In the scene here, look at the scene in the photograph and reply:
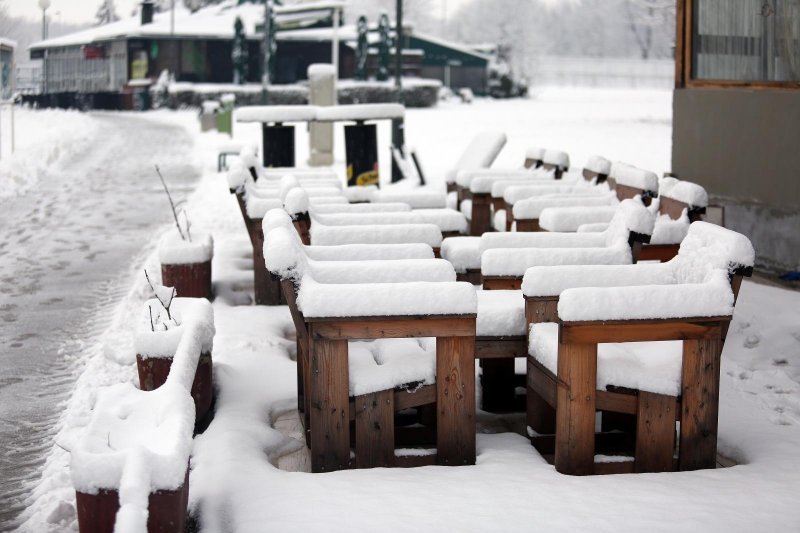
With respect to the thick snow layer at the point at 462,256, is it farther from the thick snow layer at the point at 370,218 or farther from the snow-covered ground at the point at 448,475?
the snow-covered ground at the point at 448,475

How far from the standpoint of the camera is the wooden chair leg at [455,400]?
15.0 feet

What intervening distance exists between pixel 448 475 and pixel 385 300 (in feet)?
2.43

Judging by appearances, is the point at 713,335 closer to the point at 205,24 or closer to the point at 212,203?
the point at 212,203

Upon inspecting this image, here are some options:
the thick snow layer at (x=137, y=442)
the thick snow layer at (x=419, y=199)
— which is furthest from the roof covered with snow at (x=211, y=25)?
the thick snow layer at (x=137, y=442)

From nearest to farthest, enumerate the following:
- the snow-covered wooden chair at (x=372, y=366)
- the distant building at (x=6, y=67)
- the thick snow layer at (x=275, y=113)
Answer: the snow-covered wooden chair at (x=372, y=366), the thick snow layer at (x=275, y=113), the distant building at (x=6, y=67)

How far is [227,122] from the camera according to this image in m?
28.7

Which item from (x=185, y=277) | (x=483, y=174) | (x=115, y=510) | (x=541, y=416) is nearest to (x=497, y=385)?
(x=541, y=416)

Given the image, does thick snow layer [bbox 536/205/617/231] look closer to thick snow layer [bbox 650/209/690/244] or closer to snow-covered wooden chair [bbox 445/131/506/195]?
thick snow layer [bbox 650/209/690/244]

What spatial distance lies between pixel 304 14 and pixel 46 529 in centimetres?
4757

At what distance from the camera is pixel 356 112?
14016 mm

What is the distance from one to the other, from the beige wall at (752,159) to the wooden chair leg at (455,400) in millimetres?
5013

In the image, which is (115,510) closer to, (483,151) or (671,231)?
(671,231)

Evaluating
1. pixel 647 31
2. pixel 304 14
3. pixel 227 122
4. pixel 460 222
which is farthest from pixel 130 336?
pixel 647 31

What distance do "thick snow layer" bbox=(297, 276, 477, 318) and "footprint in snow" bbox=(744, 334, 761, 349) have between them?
3.00 metres
